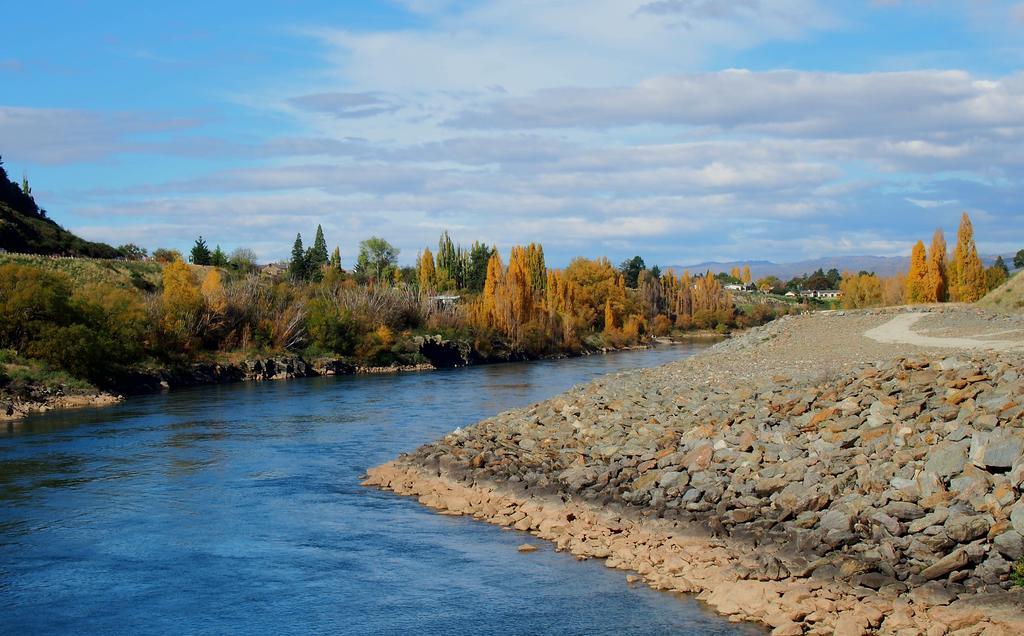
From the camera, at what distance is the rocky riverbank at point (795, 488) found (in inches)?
425

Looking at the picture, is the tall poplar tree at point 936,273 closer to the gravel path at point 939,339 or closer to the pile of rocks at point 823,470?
the gravel path at point 939,339

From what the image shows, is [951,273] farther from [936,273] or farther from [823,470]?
[823,470]

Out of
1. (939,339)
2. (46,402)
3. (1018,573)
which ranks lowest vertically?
(1018,573)

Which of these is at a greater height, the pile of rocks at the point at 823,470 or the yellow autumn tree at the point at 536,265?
the yellow autumn tree at the point at 536,265

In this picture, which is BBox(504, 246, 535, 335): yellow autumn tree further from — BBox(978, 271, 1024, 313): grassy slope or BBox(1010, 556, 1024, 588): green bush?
BBox(1010, 556, 1024, 588): green bush

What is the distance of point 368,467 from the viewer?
21.1m

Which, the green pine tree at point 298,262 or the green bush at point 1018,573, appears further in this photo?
the green pine tree at point 298,262

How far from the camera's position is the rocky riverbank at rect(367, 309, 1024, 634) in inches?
425

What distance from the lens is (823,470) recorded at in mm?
13883

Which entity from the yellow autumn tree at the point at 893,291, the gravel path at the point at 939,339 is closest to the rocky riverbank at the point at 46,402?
the gravel path at the point at 939,339

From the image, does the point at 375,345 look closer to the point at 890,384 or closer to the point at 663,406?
the point at 663,406

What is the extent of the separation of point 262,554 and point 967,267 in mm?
71863

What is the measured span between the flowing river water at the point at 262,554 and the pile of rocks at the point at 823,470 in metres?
1.56

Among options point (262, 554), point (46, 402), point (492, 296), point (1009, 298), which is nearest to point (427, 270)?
point (492, 296)
